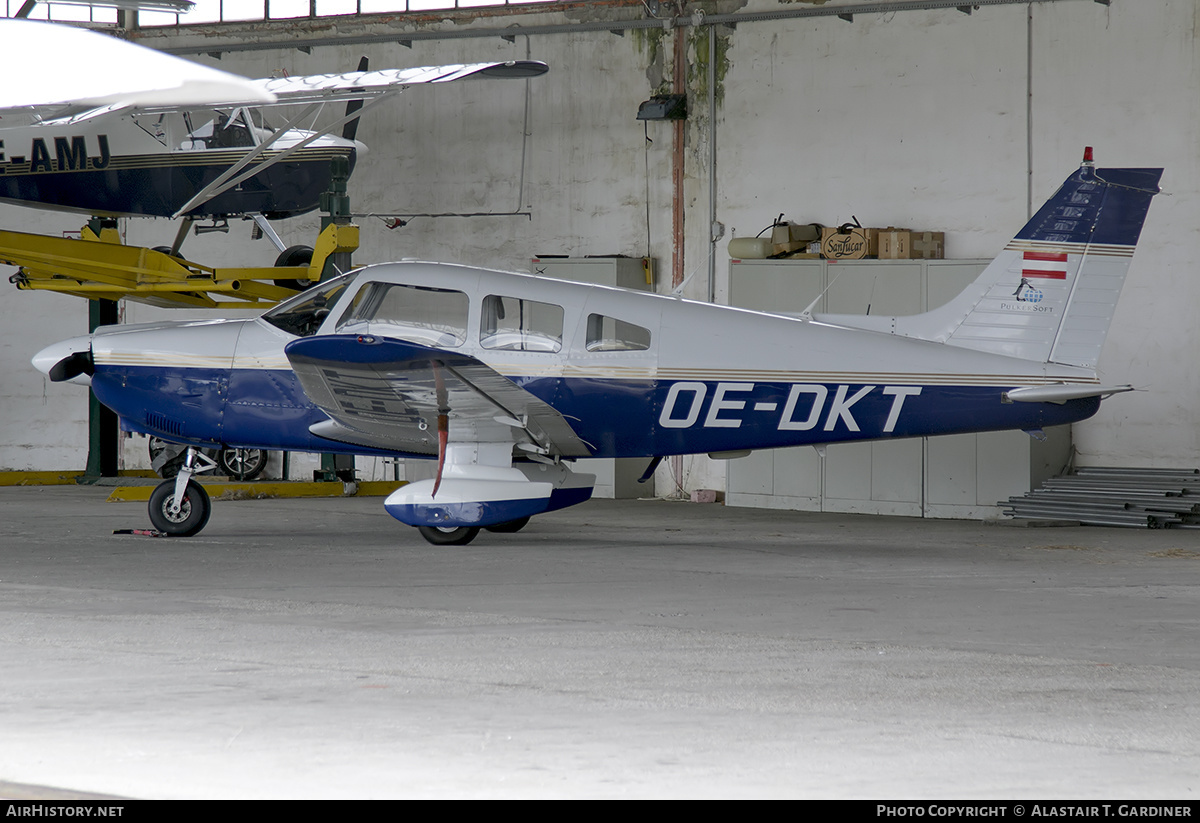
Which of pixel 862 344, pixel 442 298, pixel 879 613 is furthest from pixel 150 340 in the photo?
pixel 879 613

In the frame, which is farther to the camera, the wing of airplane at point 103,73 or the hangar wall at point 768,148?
the hangar wall at point 768,148

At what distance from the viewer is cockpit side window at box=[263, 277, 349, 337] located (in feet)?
33.1

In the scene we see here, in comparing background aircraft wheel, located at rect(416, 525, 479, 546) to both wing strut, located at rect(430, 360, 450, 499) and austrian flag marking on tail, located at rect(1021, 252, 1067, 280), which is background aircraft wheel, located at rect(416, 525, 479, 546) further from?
austrian flag marking on tail, located at rect(1021, 252, 1067, 280)

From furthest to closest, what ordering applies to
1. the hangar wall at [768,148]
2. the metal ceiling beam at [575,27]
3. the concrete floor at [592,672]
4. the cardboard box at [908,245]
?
the metal ceiling beam at [575,27], the cardboard box at [908,245], the hangar wall at [768,148], the concrete floor at [592,672]

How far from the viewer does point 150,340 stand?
1038 cm

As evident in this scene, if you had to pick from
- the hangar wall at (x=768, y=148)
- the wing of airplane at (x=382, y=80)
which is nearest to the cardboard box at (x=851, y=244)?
the hangar wall at (x=768, y=148)

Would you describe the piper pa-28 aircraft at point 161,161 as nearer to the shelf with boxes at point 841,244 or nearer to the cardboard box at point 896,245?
the shelf with boxes at point 841,244

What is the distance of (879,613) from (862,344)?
3.09 m

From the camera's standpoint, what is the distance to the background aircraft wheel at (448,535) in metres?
9.95

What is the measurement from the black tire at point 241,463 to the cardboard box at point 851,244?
7.12 metres

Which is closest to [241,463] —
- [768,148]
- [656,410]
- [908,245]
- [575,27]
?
[575,27]

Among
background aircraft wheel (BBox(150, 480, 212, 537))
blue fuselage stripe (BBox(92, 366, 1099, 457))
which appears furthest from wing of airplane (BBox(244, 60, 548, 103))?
background aircraft wheel (BBox(150, 480, 212, 537))

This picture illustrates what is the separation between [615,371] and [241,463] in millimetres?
7838

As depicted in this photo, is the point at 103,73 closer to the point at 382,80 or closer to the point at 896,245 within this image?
the point at 382,80
